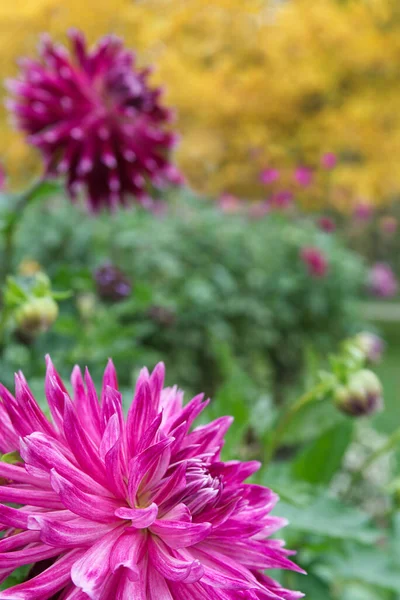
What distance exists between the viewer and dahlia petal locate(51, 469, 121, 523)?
0.34 meters

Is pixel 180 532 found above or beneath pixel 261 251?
beneath

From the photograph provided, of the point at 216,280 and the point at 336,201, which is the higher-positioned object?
the point at 336,201

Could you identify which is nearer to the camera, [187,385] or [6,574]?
[6,574]

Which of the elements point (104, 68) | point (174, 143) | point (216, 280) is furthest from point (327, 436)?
point (216, 280)

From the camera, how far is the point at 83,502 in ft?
1.16

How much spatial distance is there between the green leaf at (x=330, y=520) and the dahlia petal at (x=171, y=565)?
26 cm

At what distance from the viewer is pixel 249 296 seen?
3.27m

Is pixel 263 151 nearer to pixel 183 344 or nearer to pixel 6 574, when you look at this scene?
pixel 183 344

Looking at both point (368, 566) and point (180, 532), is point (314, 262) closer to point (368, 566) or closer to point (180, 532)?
point (368, 566)

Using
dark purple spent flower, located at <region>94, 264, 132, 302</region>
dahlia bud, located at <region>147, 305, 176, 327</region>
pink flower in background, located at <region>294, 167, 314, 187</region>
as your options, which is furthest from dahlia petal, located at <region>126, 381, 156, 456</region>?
pink flower in background, located at <region>294, 167, 314, 187</region>

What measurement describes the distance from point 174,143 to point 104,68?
15 centimetres

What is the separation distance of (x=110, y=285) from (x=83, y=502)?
988 millimetres

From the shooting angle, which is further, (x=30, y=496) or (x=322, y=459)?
(x=322, y=459)

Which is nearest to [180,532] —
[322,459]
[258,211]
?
[322,459]
